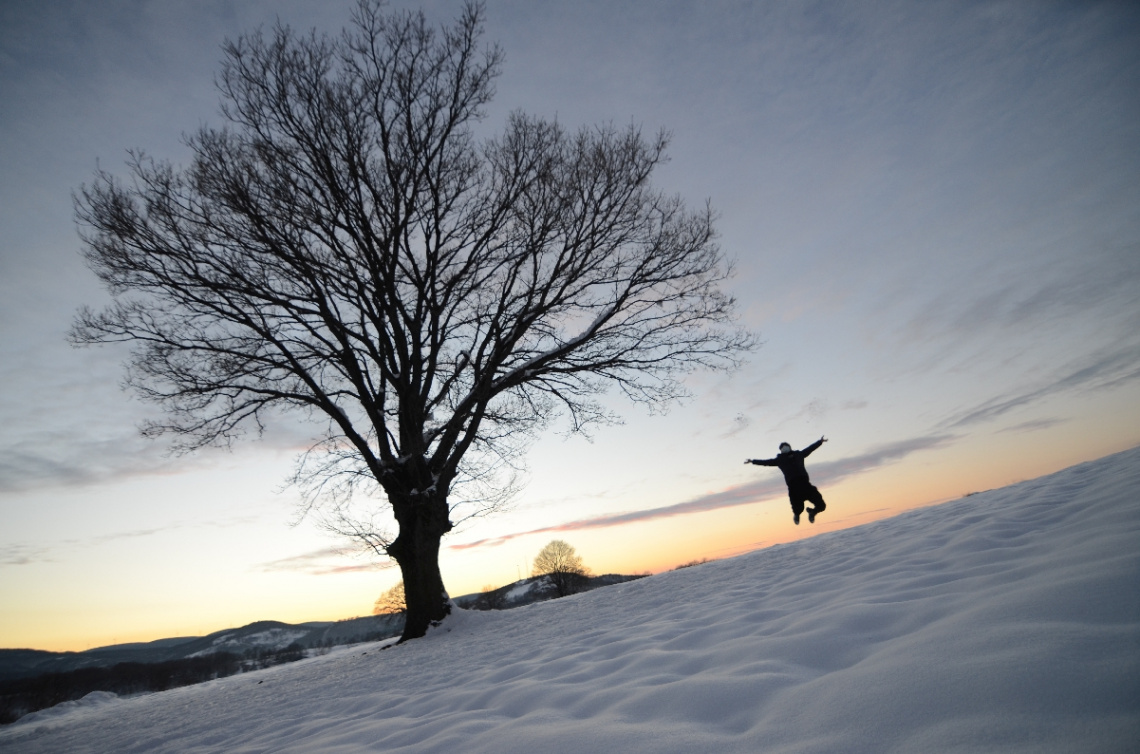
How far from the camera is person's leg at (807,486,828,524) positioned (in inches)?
386

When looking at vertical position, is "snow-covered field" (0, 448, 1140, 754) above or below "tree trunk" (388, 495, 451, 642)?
below

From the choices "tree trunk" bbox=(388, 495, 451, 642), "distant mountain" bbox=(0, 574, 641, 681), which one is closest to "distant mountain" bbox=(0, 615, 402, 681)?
"distant mountain" bbox=(0, 574, 641, 681)

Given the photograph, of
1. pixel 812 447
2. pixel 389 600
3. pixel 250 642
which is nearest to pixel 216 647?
pixel 250 642

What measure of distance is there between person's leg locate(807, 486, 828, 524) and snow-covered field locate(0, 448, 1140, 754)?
157 inches

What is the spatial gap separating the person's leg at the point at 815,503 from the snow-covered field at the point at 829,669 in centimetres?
398

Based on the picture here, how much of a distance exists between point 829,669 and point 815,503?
8765 mm

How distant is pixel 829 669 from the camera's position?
2.09m

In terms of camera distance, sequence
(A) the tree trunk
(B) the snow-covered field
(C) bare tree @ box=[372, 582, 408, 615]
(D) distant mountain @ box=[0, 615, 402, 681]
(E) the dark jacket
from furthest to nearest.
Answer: (D) distant mountain @ box=[0, 615, 402, 681] < (C) bare tree @ box=[372, 582, 408, 615] < (E) the dark jacket < (A) the tree trunk < (B) the snow-covered field

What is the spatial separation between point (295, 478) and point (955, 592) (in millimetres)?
9279

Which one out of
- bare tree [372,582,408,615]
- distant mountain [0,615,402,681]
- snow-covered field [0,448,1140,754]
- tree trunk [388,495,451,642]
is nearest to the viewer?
snow-covered field [0,448,1140,754]

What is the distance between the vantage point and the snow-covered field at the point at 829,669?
1.39 m

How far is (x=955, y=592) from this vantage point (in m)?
2.60

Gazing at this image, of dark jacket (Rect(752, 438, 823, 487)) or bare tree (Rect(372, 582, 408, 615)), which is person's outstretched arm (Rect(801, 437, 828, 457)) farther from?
bare tree (Rect(372, 582, 408, 615))

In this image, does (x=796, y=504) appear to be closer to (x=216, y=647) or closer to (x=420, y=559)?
(x=420, y=559)
